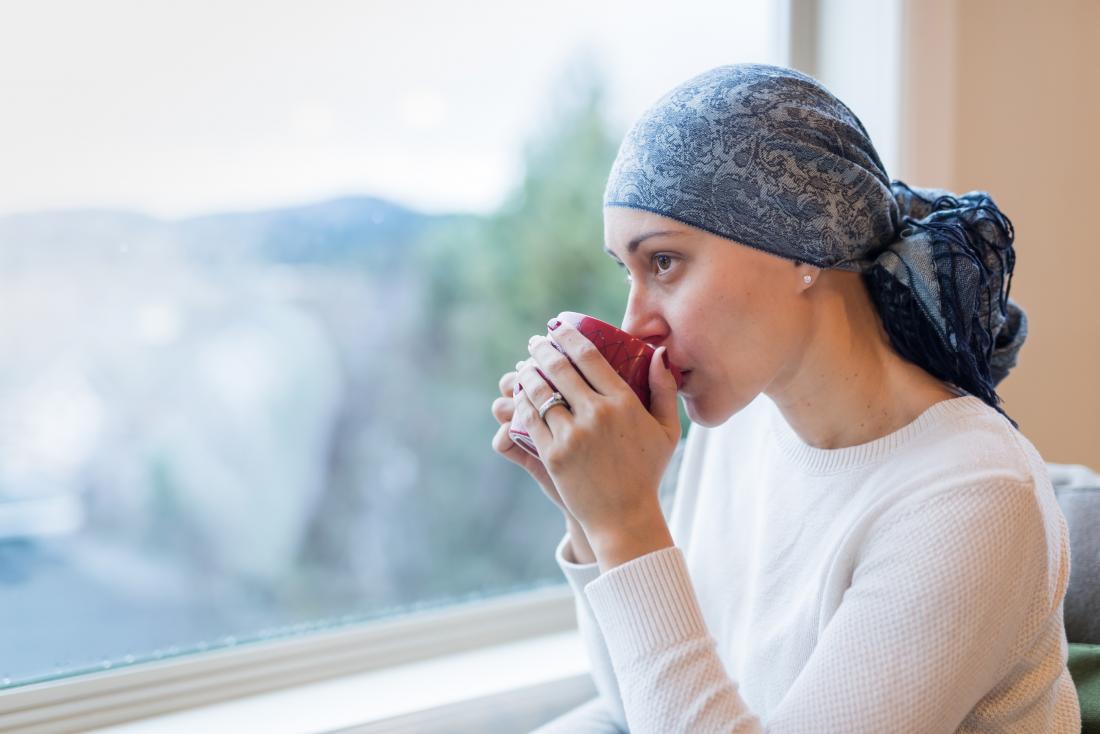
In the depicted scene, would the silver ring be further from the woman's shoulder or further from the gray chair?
the gray chair

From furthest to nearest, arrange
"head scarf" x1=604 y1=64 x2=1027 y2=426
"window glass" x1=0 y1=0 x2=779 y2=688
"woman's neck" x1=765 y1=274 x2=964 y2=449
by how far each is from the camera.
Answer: "window glass" x1=0 y1=0 x2=779 y2=688
"woman's neck" x1=765 y1=274 x2=964 y2=449
"head scarf" x1=604 y1=64 x2=1027 y2=426

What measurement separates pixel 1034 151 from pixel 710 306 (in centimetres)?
108

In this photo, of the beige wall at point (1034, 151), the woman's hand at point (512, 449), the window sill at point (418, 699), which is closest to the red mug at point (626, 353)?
the woman's hand at point (512, 449)

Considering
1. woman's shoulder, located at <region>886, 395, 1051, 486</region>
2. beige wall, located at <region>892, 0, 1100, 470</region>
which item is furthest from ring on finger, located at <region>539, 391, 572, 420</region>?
beige wall, located at <region>892, 0, 1100, 470</region>

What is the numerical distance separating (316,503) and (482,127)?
0.75 m

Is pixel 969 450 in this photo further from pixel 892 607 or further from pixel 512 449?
pixel 512 449

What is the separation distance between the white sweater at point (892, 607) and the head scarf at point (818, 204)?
0.11 meters

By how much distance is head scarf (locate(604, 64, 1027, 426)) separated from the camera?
1.04 m

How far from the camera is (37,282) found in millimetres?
1424

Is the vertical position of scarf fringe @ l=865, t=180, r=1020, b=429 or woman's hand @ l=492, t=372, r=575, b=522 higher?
scarf fringe @ l=865, t=180, r=1020, b=429

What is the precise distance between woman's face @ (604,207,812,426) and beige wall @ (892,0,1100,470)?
2.45 feet

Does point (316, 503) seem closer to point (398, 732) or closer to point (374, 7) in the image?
point (398, 732)

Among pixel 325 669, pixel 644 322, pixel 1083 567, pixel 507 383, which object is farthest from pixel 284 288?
pixel 1083 567

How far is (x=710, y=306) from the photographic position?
105cm
